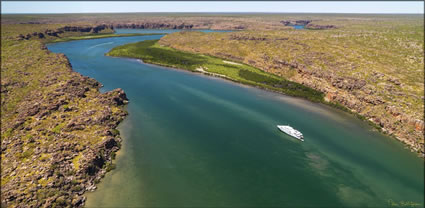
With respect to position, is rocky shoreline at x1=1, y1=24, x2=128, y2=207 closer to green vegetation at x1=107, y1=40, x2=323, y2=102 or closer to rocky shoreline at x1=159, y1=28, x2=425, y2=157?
green vegetation at x1=107, y1=40, x2=323, y2=102

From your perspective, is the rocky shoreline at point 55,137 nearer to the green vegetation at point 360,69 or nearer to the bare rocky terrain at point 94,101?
the bare rocky terrain at point 94,101

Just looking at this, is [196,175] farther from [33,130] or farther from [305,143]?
[33,130]

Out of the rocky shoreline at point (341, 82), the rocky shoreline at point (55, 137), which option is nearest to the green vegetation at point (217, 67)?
the rocky shoreline at point (341, 82)

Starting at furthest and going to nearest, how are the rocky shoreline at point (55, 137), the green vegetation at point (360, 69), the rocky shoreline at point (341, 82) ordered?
the green vegetation at point (360, 69), the rocky shoreline at point (341, 82), the rocky shoreline at point (55, 137)

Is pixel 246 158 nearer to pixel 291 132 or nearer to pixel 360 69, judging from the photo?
pixel 291 132

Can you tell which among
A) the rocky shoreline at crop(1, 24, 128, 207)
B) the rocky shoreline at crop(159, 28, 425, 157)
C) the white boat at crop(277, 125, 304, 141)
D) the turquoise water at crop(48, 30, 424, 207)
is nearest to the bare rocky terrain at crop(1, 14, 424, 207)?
the rocky shoreline at crop(1, 24, 128, 207)

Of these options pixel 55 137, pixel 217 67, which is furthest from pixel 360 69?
pixel 55 137
